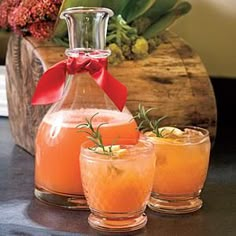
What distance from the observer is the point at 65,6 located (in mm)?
964

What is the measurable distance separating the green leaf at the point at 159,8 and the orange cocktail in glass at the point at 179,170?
326 millimetres

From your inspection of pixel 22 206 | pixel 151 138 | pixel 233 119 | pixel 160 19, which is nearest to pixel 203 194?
pixel 151 138

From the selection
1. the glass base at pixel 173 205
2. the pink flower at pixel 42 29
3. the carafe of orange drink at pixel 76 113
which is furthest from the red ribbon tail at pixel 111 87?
the pink flower at pixel 42 29

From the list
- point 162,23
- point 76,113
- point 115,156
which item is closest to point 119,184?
point 115,156

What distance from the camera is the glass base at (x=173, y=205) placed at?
79 cm

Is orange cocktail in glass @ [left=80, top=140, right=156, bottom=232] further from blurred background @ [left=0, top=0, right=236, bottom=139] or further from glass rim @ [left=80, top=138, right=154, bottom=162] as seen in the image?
blurred background @ [left=0, top=0, right=236, bottom=139]

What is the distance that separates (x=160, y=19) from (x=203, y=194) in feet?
1.15

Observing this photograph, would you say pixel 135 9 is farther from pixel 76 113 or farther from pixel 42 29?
pixel 76 113

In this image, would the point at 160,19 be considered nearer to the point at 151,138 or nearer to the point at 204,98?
the point at 204,98

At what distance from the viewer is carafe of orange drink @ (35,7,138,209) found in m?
0.80

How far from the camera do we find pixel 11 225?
741 mm

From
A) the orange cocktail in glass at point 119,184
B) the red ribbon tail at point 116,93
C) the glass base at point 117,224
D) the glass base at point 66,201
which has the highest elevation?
the red ribbon tail at point 116,93

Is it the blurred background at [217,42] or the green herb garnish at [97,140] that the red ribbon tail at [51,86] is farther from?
the blurred background at [217,42]

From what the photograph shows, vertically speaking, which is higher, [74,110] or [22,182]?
[74,110]
